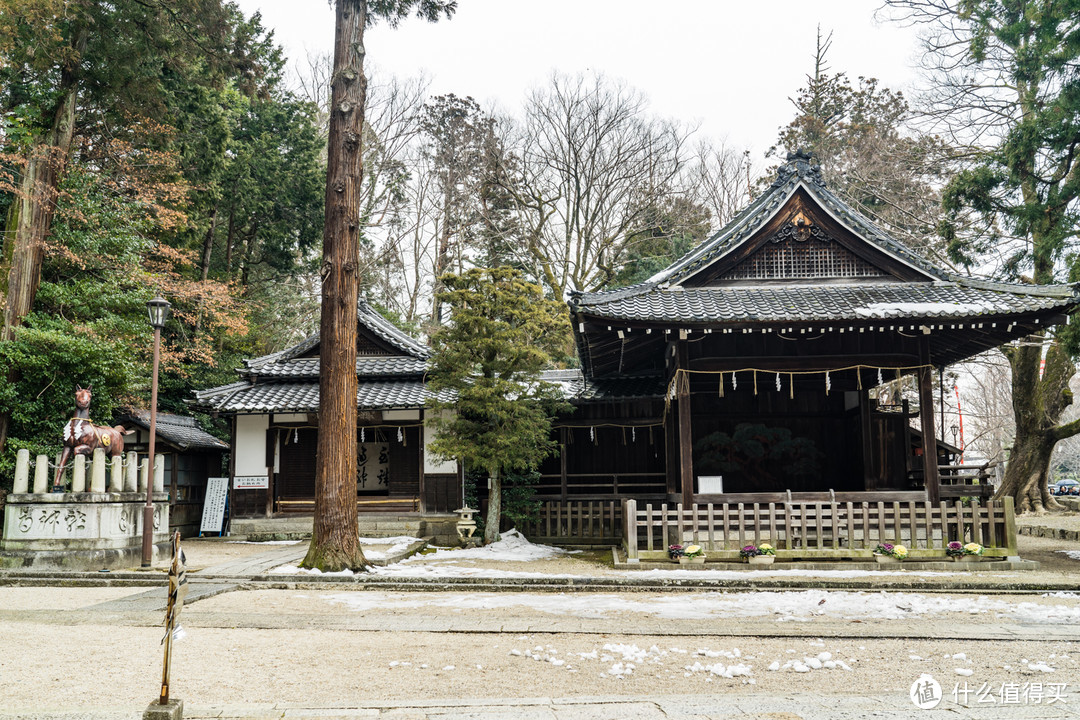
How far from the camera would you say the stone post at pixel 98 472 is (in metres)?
13.0

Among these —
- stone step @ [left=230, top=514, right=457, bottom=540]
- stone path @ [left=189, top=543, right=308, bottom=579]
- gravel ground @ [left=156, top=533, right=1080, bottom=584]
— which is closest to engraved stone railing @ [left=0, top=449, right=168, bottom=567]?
gravel ground @ [left=156, top=533, right=1080, bottom=584]

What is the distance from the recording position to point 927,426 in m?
13.2

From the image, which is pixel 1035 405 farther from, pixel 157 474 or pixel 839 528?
pixel 157 474

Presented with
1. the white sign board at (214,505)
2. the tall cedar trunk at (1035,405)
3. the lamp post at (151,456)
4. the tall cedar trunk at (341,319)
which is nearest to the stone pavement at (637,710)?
the tall cedar trunk at (341,319)

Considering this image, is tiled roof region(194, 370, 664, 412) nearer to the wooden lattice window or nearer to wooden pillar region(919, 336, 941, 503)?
the wooden lattice window

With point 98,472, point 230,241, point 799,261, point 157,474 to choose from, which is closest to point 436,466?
point 157,474

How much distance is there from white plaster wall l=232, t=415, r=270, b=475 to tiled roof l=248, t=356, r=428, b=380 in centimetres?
142

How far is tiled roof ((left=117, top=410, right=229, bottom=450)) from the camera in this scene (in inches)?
797

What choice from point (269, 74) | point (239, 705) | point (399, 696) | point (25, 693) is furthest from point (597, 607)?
point (269, 74)

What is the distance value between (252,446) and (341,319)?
8362mm

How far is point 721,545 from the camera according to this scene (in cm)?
1302

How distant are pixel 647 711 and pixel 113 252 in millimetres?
18362

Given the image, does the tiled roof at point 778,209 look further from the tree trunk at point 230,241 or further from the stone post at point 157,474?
the tree trunk at point 230,241

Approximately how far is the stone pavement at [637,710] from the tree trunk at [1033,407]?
737 inches
